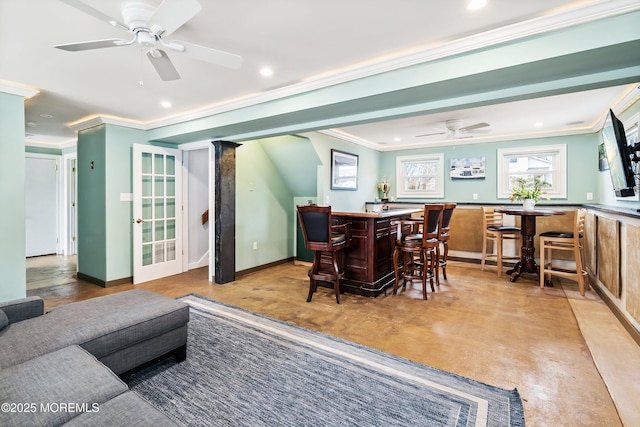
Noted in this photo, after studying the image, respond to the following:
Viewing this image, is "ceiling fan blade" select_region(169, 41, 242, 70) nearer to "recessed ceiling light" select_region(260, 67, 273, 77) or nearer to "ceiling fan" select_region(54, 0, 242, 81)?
"ceiling fan" select_region(54, 0, 242, 81)

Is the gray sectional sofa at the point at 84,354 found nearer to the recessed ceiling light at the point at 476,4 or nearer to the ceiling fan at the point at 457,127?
the recessed ceiling light at the point at 476,4

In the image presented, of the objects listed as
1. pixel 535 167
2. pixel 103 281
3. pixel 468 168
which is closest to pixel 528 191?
pixel 535 167

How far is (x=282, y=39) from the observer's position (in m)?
2.18

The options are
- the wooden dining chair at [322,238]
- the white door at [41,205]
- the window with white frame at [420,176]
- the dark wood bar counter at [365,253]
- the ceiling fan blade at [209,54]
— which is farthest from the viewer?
the window with white frame at [420,176]

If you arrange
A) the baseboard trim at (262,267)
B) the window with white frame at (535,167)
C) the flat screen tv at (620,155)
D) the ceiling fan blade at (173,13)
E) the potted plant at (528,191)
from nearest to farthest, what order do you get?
the ceiling fan blade at (173,13)
the flat screen tv at (620,155)
the potted plant at (528,191)
the baseboard trim at (262,267)
the window with white frame at (535,167)

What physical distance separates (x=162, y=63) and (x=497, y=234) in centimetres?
480

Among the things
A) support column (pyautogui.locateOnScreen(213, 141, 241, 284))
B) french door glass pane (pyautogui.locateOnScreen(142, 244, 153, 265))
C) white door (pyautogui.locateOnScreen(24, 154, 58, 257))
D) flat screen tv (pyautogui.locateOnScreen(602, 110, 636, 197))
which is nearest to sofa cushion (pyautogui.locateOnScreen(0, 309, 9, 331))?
support column (pyautogui.locateOnScreen(213, 141, 241, 284))

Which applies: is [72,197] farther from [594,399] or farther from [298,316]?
[594,399]

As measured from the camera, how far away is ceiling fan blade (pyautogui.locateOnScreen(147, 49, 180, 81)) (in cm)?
198

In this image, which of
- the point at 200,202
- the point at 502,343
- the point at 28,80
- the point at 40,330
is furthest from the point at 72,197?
the point at 502,343

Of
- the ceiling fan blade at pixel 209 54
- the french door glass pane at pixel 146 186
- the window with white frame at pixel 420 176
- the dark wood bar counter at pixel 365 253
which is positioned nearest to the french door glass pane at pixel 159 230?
the french door glass pane at pixel 146 186

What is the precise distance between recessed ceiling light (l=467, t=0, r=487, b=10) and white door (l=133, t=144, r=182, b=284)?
14.3 feet

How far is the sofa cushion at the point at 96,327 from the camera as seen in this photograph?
1646 mm

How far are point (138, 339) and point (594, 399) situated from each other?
2.84 meters
